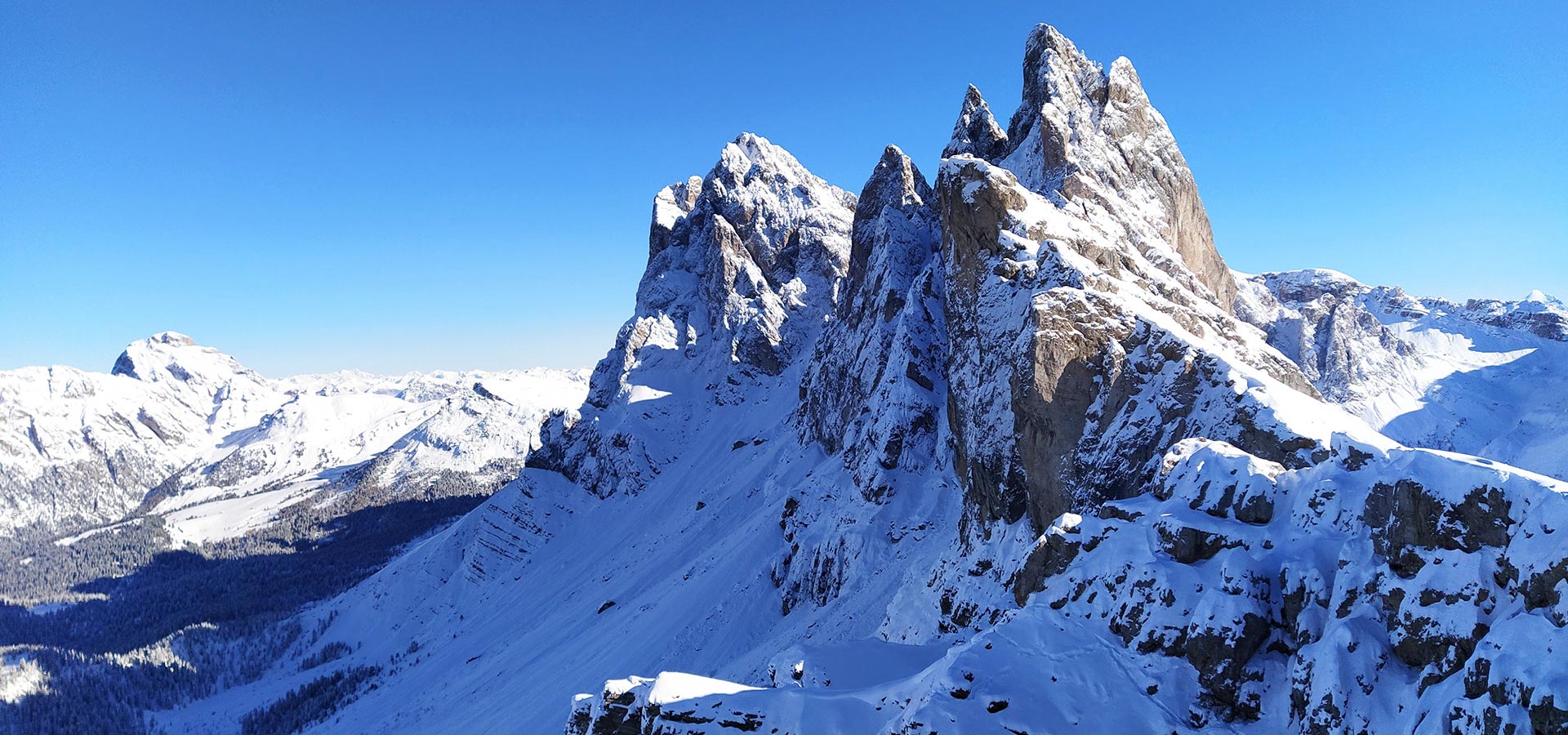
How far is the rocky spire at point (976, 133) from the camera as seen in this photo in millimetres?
83250

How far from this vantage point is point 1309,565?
832 inches

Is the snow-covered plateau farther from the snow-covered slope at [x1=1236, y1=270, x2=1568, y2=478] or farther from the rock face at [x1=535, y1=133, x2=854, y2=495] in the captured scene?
the rock face at [x1=535, y1=133, x2=854, y2=495]

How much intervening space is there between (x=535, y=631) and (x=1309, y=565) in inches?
3579

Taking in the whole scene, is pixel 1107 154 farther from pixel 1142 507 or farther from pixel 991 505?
pixel 1142 507

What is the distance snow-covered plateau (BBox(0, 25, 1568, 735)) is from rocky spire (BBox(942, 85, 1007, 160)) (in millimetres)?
494

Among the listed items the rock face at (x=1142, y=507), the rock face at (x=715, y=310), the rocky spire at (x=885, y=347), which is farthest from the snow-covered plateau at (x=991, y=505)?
the rock face at (x=715, y=310)

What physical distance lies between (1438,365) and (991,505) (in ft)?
328

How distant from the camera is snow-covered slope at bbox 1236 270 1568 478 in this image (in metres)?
86.2

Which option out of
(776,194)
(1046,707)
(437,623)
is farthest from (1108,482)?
(776,194)

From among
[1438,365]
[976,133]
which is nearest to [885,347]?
[976,133]

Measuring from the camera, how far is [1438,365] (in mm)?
102312

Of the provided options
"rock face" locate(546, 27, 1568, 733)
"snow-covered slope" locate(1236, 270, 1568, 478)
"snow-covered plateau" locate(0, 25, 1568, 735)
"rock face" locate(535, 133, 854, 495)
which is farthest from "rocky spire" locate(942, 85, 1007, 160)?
"rock face" locate(535, 133, 854, 495)

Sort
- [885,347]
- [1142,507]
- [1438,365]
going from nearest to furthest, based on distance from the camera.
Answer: [1142,507] → [885,347] → [1438,365]

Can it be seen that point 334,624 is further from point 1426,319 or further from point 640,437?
point 1426,319
